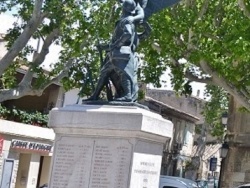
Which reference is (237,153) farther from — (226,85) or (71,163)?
(71,163)

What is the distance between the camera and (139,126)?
27.0 ft

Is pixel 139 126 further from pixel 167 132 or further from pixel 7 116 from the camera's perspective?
pixel 7 116

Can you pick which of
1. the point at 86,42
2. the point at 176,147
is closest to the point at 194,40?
the point at 86,42

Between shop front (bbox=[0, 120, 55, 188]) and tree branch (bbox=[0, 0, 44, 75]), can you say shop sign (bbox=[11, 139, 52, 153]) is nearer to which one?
shop front (bbox=[0, 120, 55, 188])

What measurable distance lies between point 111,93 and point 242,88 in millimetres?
10092

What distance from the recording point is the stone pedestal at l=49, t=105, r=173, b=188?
27.2 ft

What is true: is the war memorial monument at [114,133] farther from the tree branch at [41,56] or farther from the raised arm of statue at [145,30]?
the tree branch at [41,56]

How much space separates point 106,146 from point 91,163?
0.32 meters

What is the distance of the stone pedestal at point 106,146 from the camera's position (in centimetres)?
830

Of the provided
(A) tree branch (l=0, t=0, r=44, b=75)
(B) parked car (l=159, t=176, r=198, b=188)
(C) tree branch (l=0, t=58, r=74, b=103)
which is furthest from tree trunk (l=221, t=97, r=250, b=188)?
(A) tree branch (l=0, t=0, r=44, b=75)

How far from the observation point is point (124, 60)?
8977 mm

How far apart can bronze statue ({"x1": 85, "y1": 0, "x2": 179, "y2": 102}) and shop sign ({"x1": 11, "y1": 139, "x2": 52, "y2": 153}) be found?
19561 mm

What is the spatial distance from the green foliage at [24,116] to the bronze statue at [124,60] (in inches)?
766

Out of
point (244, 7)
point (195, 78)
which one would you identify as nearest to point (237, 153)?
point (195, 78)
